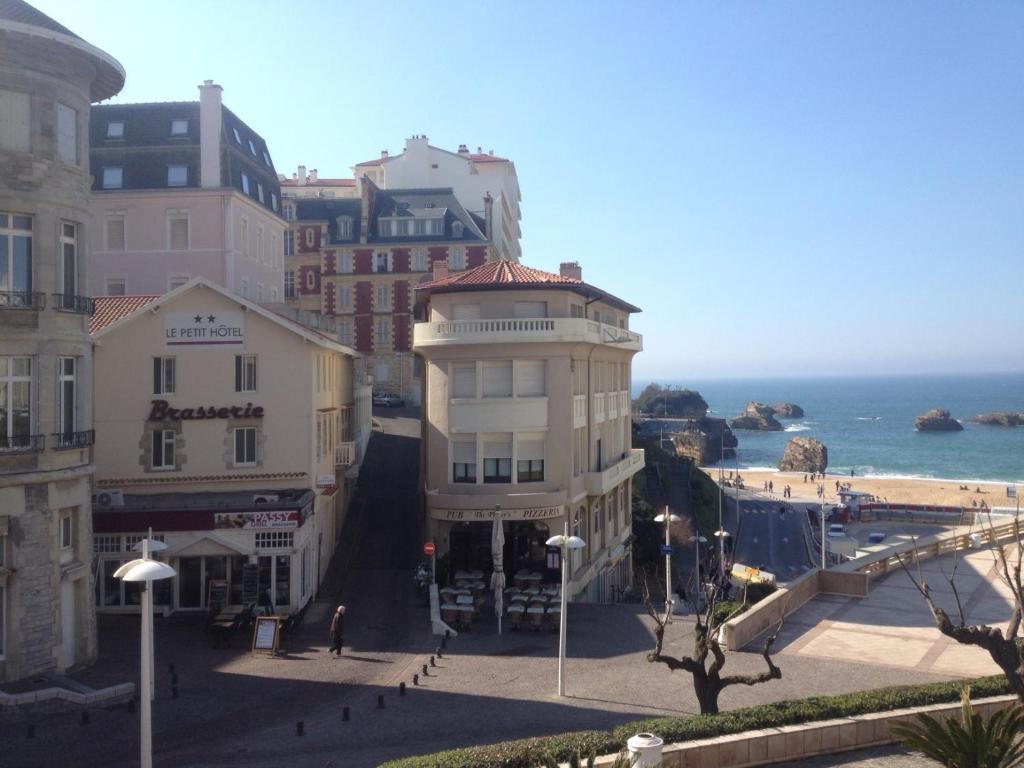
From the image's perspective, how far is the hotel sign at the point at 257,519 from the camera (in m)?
27.6

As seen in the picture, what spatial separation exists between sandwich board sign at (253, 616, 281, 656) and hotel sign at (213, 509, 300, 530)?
4225 mm

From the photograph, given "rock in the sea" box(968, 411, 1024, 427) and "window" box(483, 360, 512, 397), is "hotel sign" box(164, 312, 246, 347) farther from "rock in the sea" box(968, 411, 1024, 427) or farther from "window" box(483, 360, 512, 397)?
"rock in the sea" box(968, 411, 1024, 427)

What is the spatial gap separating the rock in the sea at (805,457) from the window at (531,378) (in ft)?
306

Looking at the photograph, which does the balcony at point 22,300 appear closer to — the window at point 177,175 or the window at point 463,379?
the window at point 463,379

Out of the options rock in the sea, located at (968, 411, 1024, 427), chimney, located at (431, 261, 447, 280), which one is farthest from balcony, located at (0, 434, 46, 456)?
rock in the sea, located at (968, 411, 1024, 427)

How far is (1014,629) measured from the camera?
14.6 meters

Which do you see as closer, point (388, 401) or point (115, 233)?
point (115, 233)

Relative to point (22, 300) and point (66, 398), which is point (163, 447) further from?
point (22, 300)

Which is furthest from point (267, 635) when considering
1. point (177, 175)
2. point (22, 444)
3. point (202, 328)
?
point (177, 175)

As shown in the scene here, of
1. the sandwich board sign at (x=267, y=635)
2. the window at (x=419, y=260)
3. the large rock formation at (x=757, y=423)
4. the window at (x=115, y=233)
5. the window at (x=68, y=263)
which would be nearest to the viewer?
the window at (x=68, y=263)

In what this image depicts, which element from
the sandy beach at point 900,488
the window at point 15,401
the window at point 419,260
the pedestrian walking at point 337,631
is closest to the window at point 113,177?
the window at point 15,401

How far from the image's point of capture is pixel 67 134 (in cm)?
2225

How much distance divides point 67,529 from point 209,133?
1047 inches

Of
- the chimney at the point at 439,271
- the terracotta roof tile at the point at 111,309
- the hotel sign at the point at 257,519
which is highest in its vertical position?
the chimney at the point at 439,271
